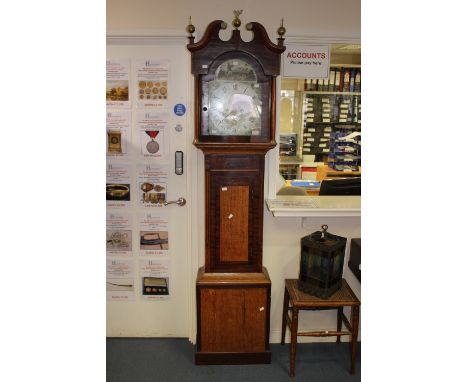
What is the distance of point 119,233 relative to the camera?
2850mm

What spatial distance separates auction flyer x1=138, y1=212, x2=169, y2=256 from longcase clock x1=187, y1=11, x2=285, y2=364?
0.41 m

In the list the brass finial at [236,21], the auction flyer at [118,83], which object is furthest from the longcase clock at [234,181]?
the auction flyer at [118,83]

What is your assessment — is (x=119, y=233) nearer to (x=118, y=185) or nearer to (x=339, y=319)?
(x=118, y=185)

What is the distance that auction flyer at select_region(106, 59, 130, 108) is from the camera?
2.64 meters

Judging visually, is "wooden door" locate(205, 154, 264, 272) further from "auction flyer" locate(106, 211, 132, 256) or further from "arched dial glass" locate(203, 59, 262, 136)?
"auction flyer" locate(106, 211, 132, 256)

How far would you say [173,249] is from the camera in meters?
2.85

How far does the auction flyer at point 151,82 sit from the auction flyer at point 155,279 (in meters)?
1.12

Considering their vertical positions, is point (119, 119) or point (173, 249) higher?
point (119, 119)
